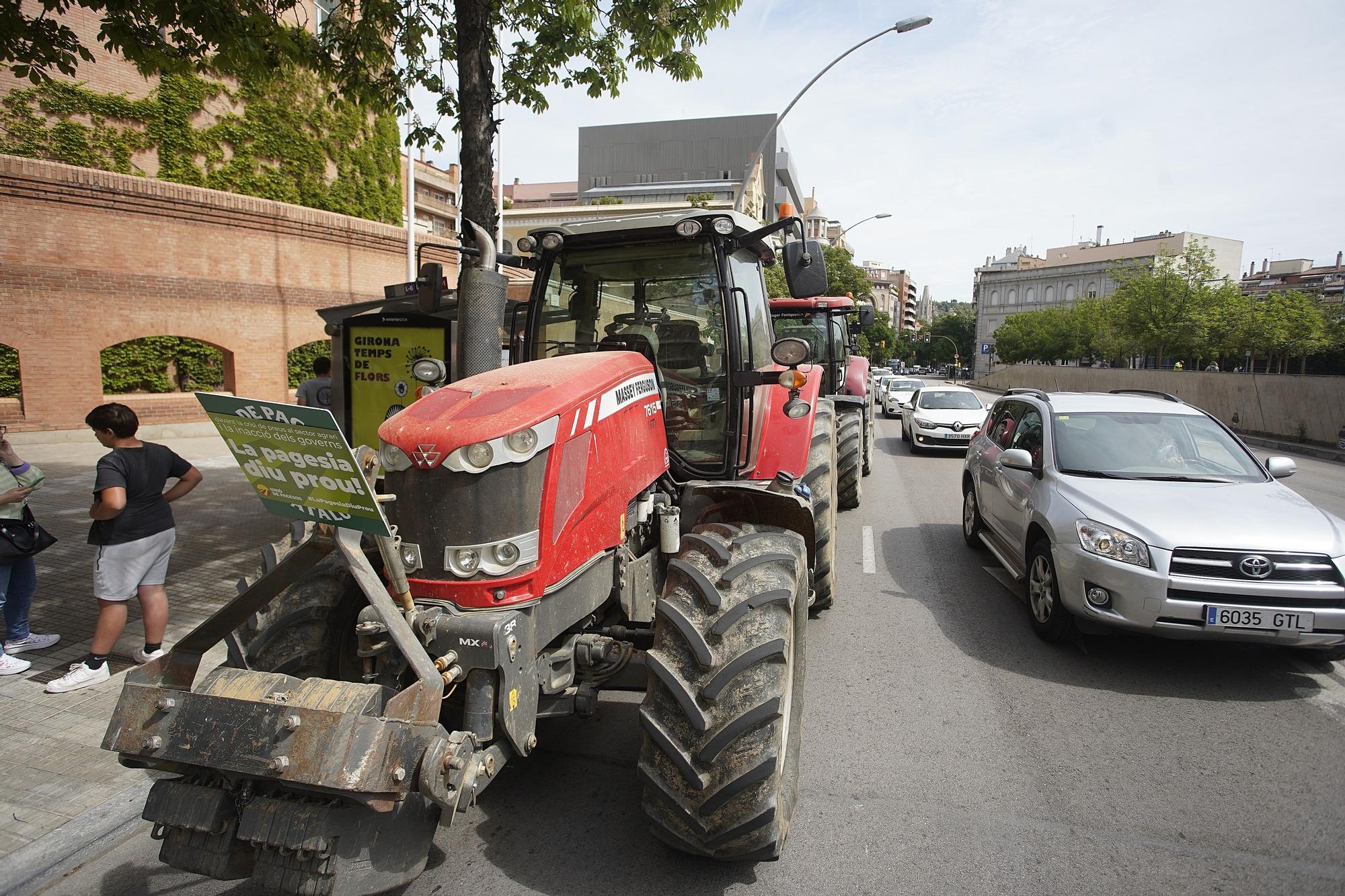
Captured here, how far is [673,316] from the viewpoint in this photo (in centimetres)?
427

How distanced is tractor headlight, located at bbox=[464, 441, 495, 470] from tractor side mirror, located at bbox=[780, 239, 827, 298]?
2.07 m

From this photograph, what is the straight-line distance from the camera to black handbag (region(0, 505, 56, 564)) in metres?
4.55

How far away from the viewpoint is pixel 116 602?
14.7 ft

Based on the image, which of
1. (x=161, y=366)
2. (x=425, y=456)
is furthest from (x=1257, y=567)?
(x=161, y=366)

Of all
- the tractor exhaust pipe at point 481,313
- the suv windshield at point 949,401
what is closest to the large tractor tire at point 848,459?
the tractor exhaust pipe at point 481,313

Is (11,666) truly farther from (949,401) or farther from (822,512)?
(949,401)

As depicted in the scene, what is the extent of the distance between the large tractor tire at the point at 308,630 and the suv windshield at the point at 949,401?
14696 millimetres

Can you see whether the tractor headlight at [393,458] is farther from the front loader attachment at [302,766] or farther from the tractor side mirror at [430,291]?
the tractor side mirror at [430,291]

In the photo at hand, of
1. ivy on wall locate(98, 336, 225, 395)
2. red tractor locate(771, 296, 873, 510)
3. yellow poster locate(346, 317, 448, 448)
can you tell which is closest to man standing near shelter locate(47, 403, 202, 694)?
yellow poster locate(346, 317, 448, 448)

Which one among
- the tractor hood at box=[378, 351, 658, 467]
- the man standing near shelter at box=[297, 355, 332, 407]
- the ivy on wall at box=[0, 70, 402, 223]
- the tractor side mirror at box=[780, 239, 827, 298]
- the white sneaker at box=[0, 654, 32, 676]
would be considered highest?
the ivy on wall at box=[0, 70, 402, 223]

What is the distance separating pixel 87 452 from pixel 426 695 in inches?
528

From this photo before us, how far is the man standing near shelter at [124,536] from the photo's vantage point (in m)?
4.37

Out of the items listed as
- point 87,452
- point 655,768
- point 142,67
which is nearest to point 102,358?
point 87,452

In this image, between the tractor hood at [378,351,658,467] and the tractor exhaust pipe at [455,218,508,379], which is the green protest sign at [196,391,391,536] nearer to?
the tractor hood at [378,351,658,467]
